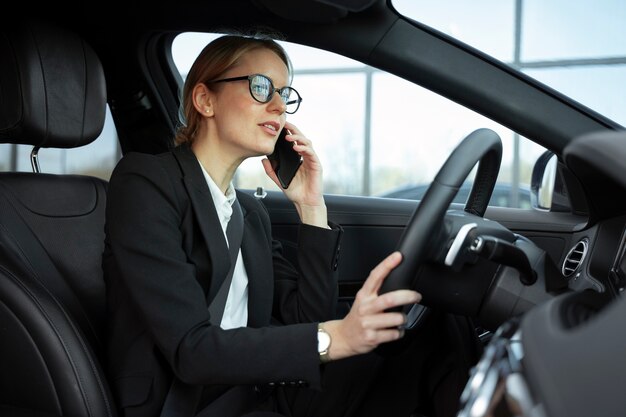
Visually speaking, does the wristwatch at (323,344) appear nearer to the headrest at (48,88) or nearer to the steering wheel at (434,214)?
the steering wheel at (434,214)

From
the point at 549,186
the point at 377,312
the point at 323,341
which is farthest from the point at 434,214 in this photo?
the point at 549,186

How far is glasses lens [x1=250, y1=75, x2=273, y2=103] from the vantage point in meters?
1.51

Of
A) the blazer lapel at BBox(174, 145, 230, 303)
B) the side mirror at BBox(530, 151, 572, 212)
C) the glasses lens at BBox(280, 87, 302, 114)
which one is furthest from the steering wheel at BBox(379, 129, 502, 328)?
the side mirror at BBox(530, 151, 572, 212)

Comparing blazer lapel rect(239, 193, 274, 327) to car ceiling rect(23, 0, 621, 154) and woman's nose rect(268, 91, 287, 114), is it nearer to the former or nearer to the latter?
woman's nose rect(268, 91, 287, 114)

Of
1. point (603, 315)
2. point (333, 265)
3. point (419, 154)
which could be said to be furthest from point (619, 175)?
point (419, 154)

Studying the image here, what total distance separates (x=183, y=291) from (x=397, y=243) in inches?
22.0

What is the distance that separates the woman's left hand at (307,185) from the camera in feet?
5.35

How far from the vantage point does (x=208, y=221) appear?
4.66 feet

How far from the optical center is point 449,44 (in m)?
1.48

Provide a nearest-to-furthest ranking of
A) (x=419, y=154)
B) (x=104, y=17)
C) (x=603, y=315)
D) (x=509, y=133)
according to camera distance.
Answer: (x=603, y=315)
(x=509, y=133)
(x=104, y=17)
(x=419, y=154)

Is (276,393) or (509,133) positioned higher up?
(509,133)

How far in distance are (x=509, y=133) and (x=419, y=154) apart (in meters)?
5.43

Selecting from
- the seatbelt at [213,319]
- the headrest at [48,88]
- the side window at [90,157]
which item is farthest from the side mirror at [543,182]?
the side window at [90,157]

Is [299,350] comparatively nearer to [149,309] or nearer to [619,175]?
[149,309]
